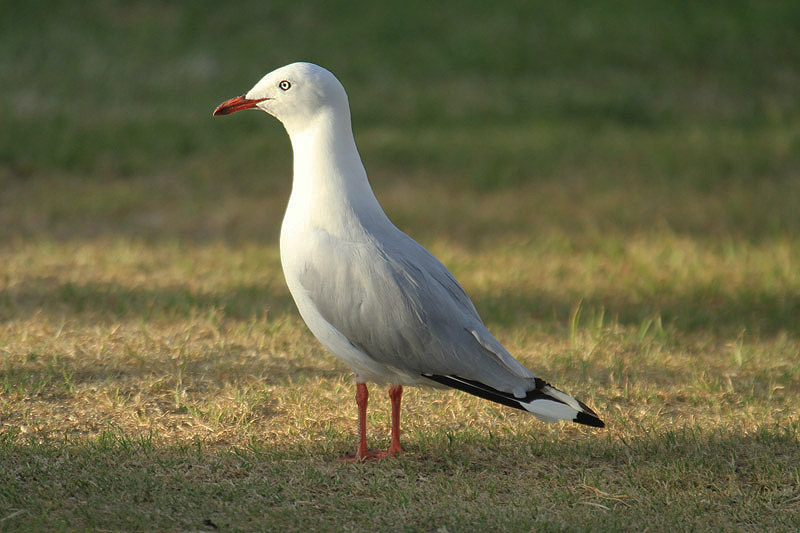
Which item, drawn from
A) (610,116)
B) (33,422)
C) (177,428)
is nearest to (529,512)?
(177,428)

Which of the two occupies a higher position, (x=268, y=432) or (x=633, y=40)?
(x=633, y=40)

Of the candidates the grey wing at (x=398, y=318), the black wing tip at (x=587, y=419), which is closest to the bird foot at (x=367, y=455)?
the grey wing at (x=398, y=318)

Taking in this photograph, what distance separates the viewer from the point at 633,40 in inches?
472

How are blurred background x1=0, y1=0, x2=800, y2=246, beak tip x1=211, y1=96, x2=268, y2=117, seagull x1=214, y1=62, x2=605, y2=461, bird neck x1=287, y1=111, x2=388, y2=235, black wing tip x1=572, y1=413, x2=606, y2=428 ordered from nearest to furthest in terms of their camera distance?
black wing tip x1=572, y1=413, x2=606, y2=428, seagull x1=214, y1=62, x2=605, y2=461, bird neck x1=287, y1=111, x2=388, y2=235, beak tip x1=211, y1=96, x2=268, y2=117, blurred background x1=0, y1=0, x2=800, y2=246

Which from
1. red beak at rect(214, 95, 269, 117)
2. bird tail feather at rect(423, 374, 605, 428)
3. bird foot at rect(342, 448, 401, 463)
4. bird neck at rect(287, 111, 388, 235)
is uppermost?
red beak at rect(214, 95, 269, 117)

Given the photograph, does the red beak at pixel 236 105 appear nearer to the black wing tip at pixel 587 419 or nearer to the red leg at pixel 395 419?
the red leg at pixel 395 419

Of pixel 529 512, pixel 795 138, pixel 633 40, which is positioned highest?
pixel 633 40

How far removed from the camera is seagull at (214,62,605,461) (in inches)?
125

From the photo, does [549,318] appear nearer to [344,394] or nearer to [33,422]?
[344,394]

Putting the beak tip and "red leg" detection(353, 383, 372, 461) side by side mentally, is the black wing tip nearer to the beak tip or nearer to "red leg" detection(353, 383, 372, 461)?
"red leg" detection(353, 383, 372, 461)

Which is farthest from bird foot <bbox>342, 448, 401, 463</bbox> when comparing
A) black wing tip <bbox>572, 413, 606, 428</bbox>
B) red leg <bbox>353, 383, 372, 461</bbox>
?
black wing tip <bbox>572, 413, 606, 428</bbox>

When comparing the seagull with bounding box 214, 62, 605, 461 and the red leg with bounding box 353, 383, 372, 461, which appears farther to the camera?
the red leg with bounding box 353, 383, 372, 461

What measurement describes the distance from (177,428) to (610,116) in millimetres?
7814

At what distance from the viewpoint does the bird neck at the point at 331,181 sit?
3.34 meters
